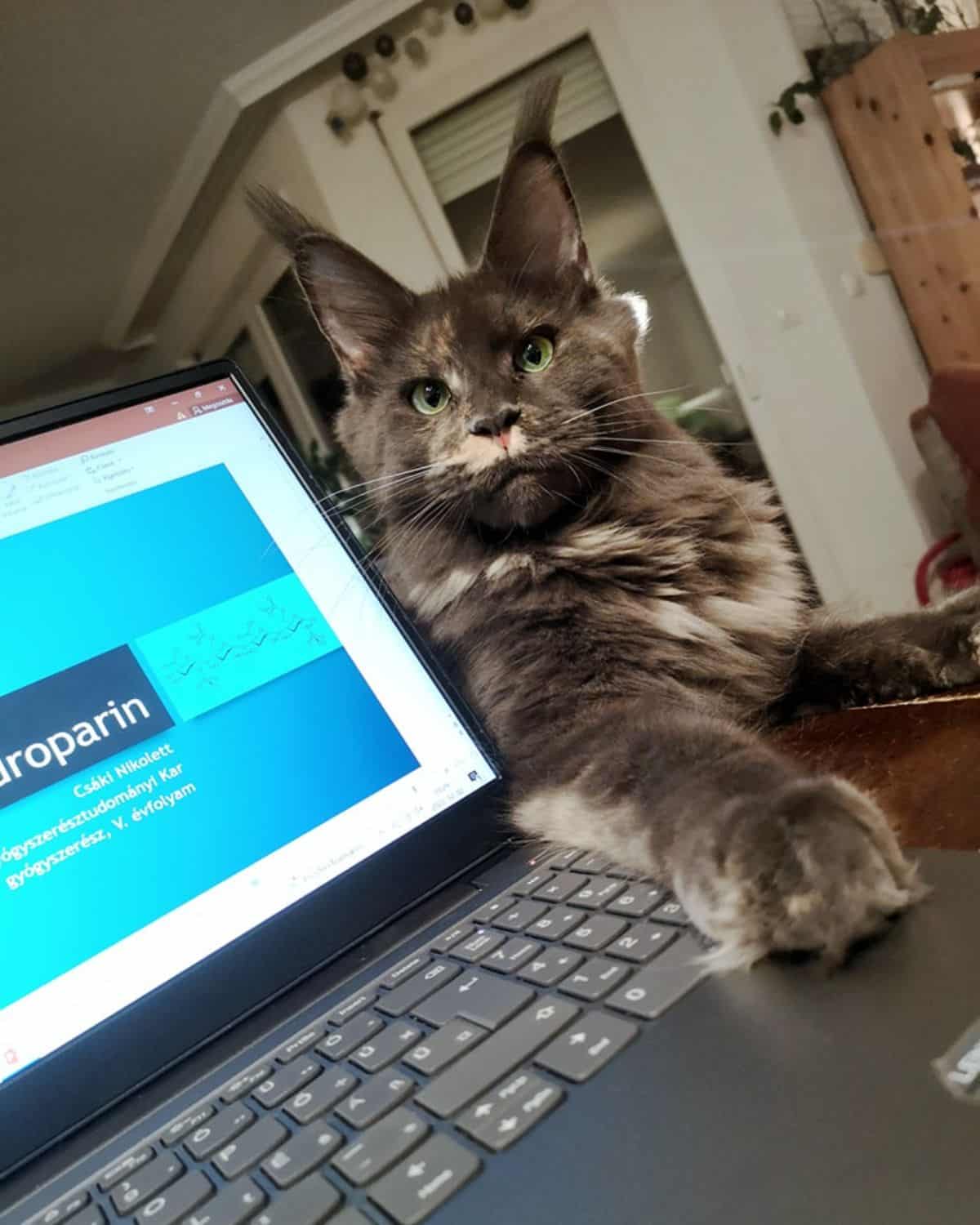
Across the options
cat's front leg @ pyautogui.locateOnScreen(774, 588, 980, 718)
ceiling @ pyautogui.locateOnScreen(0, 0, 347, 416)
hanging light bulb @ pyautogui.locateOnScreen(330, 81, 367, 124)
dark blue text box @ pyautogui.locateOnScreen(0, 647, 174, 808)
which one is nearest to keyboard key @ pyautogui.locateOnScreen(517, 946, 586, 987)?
dark blue text box @ pyautogui.locateOnScreen(0, 647, 174, 808)

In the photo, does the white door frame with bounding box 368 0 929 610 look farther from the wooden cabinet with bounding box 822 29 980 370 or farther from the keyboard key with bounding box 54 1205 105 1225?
the keyboard key with bounding box 54 1205 105 1225

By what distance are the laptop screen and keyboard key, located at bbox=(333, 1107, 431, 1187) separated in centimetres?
23

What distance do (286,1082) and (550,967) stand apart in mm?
147

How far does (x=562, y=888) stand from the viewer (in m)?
0.55

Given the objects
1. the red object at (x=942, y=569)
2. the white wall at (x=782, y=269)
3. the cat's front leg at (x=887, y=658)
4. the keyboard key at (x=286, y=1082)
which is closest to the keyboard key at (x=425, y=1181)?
the keyboard key at (x=286, y=1082)

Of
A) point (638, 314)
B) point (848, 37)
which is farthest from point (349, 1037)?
point (848, 37)

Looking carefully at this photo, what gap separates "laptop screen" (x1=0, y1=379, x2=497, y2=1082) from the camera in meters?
0.55

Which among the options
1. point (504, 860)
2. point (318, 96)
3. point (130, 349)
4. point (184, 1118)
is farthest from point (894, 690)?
point (130, 349)

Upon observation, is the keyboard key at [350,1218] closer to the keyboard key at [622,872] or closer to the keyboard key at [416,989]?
the keyboard key at [416,989]

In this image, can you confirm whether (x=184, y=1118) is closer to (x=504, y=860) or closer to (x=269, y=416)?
(x=504, y=860)

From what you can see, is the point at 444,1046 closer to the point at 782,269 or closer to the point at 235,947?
the point at 235,947

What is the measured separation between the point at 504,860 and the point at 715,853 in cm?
24

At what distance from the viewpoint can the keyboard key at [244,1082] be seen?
1.54 ft

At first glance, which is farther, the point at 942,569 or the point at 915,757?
the point at 942,569
